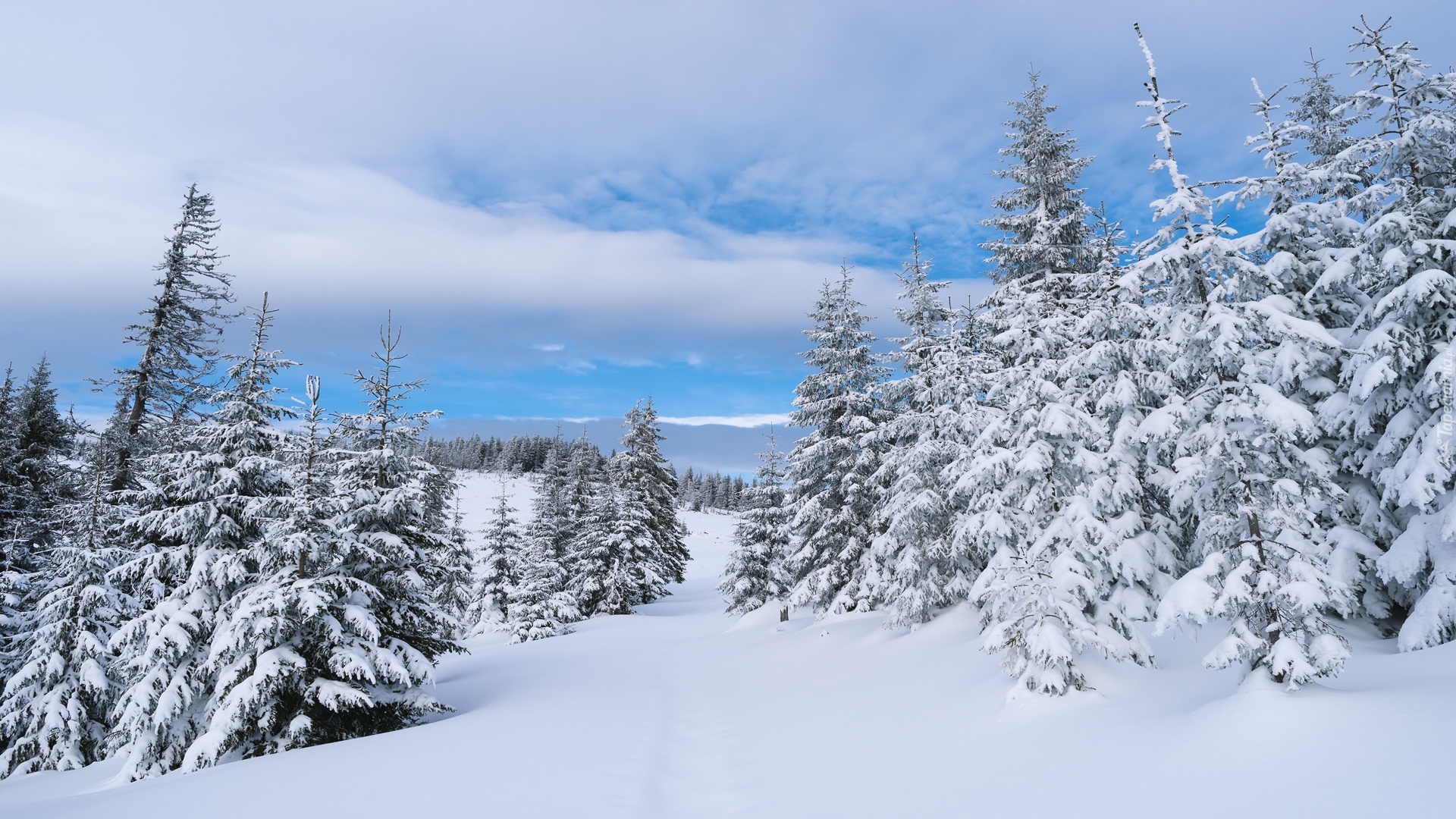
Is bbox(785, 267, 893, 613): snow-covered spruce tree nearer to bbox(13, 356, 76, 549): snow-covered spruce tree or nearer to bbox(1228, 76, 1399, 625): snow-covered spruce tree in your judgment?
bbox(1228, 76, 1399, 625): snow-covered spruce tree

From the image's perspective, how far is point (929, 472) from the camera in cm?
1995

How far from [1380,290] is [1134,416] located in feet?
16.1

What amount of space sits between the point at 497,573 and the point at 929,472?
1216 inches

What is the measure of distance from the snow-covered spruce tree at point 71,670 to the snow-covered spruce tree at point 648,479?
84.7 feet

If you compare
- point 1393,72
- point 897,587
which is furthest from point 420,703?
point 1393,72

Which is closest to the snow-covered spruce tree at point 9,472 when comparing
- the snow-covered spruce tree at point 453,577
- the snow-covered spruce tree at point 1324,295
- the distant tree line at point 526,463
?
the snow-covered spruce tree at point 453,577

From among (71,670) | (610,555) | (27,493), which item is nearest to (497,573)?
(610,555)

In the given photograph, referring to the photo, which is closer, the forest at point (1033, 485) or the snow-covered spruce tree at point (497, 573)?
the forest at point (1033, 485)

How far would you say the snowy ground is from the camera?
266 inches

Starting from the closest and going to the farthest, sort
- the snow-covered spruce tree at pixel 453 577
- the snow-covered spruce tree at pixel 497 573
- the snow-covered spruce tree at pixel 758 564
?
the snow-covered spruce tree at pixel 453 577 → the snow-covered spruce tree at pixel 758 564 → the snow-covered spruce tree at pixel 497 573

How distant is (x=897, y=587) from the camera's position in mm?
21234

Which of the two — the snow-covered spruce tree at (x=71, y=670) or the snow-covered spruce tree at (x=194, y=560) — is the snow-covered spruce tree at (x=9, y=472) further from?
the snow-covered spruce tree at (x=194, y=560)

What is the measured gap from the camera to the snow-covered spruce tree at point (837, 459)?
25.1m

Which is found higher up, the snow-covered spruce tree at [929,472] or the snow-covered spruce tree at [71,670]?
the snow-covered spruce tree at [929,472]
